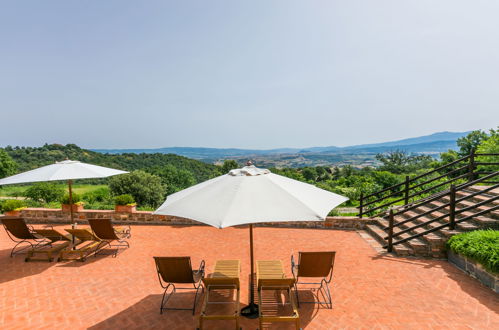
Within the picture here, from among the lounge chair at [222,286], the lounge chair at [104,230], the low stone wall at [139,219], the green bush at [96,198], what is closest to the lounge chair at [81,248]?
the lounge chair at [104,230]

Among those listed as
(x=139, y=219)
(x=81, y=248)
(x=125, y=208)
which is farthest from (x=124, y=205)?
(x=81, y=248)

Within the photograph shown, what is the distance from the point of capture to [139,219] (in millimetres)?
9523

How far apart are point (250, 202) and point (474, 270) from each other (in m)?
5.28

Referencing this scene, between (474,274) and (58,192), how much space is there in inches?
930

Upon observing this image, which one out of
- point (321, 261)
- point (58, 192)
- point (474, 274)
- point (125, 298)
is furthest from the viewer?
point (58, 192)

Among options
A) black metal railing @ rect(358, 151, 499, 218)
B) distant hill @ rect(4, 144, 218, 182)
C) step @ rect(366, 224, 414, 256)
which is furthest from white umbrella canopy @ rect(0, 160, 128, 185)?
distant hill @ rect(4, 144, 218, 182)

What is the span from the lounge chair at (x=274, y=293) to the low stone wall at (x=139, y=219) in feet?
13.8

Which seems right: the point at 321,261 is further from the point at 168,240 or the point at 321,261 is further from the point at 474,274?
the point at 168,240

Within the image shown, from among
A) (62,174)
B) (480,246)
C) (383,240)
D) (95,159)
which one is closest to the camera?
(480,246)

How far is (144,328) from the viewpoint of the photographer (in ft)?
12.7

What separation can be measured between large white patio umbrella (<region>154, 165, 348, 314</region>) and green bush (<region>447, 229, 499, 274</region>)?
10.9 feet

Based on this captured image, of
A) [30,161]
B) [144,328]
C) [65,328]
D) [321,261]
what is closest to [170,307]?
[144,328]

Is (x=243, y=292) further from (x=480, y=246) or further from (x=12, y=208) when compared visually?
(x=12, y=208)

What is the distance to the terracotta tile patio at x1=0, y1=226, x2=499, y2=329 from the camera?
13.1 ft
